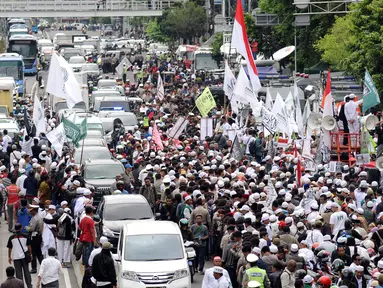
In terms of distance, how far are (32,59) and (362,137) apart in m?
50.2

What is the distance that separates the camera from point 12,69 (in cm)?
6544

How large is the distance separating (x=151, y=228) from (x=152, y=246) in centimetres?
55

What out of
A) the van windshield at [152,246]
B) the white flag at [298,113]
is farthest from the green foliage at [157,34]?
the van windshield at [152,246]

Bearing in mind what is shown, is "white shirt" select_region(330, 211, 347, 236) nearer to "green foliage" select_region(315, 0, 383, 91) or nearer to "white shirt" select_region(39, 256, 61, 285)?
"white shirt" select_region(39, 256, 61, 285)

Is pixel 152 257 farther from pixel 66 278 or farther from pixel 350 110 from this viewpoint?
pixel 350 110

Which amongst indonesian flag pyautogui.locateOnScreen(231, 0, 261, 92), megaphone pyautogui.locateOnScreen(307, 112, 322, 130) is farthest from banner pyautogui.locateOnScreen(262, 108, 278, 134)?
indonesian flag pyautogui.locateOnScreen(231, 0, 261, 92)

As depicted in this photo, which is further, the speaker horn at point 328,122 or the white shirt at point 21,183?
the speaker horn at point 328,122

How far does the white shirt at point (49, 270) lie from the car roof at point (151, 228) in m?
1.63

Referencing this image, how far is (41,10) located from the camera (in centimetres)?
9206

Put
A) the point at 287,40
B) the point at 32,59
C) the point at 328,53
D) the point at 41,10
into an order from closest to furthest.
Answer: the point at 328,53
the point at 287,40
the point at 32,59
the point at 41,10

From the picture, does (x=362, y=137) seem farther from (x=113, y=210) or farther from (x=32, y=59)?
(x=32, y=59)

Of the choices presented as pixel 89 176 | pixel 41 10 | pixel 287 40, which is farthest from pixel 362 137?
pixel 41 10

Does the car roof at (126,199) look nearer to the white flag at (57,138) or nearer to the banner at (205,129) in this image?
the white flag at (57,138)

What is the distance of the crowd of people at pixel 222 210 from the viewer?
65.7ft
